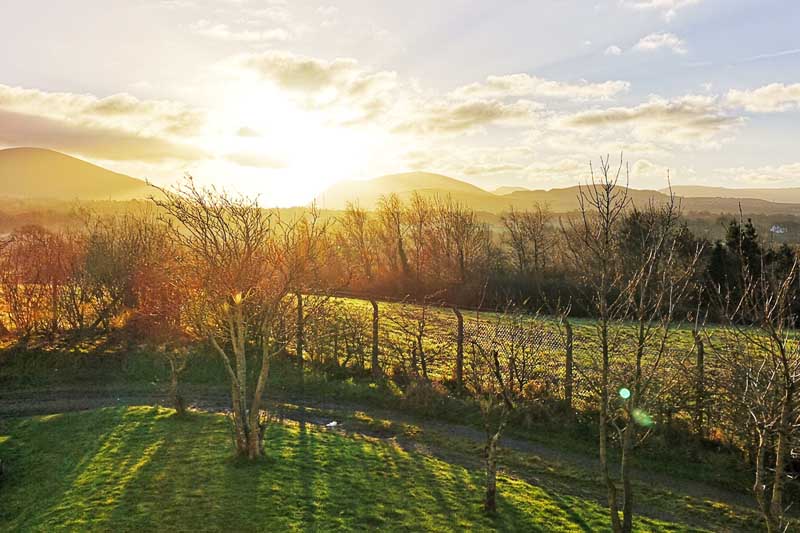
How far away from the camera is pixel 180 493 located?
1022 cm

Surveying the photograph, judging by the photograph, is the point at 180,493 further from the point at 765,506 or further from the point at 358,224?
the point at 358,224

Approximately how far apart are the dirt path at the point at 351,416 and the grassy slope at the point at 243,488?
1093 millimetres

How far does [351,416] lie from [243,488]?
21.9ft

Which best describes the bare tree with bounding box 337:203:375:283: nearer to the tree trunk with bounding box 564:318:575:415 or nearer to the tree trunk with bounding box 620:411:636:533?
the tree trunk with bounding box 564:318:575:415

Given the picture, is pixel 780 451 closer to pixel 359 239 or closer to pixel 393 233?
pixel 393 233

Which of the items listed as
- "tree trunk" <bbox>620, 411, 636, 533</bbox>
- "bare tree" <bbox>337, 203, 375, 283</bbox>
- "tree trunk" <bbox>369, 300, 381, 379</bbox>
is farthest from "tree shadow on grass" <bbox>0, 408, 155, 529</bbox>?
"bare tree" <bbox>337, 203, 375, 283</bbox>

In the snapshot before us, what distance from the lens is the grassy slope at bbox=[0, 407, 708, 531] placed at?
939 cm

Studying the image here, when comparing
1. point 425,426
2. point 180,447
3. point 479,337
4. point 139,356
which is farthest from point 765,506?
point 139,356

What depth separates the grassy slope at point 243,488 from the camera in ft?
30.8

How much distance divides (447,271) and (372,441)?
32768 millimetres

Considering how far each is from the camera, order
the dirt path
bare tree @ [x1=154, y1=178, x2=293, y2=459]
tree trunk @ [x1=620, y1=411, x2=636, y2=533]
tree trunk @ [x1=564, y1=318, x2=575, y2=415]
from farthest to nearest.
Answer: tree trunk @ [x1=564, y1=318, x2=575, y2=415] → the dirt path → bare tree @ [x1=154, y1=178, x2=293, y2=459] → tree trunk @ [x1=620, y1=411, x2=636, y2=533]

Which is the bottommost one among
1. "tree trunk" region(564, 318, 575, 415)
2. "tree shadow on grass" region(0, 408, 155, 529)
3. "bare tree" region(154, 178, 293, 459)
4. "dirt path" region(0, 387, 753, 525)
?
"dirt path" region(0, 387, 753, 525)

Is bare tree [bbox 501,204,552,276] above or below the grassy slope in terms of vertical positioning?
above

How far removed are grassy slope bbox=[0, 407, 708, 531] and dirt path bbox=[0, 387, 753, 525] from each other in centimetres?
109
